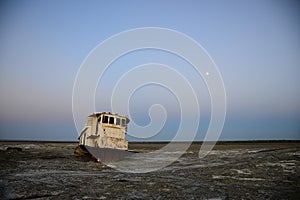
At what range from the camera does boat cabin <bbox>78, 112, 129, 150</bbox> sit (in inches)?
895

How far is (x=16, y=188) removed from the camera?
1043cm

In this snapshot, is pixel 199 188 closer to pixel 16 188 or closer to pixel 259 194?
pixel 259 194

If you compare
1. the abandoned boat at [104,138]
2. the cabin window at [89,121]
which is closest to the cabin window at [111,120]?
the abandoned boat at [104,138]

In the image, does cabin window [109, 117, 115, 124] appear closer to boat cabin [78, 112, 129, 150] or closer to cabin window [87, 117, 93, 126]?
boat cabin [78, 112, 129, 150]

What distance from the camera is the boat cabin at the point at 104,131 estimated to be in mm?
22725

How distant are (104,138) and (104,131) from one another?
26.5 inches

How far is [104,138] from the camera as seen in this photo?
2259cm

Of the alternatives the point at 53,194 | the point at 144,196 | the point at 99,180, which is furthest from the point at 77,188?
the point at 144,196

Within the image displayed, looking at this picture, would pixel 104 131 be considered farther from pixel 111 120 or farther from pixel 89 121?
pixel 89 121

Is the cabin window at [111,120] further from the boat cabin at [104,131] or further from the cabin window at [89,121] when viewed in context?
the cabin window at [89,121]

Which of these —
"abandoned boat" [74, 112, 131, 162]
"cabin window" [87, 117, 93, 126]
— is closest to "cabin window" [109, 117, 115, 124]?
"abandoned boat" [74, 112, 131, 162]

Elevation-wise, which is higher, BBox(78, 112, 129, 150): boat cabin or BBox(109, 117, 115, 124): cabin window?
BBox(109, 117, 115, 124): cabin window

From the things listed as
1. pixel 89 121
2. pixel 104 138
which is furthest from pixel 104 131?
pixel 89 121

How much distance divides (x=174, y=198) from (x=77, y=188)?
432 cm
